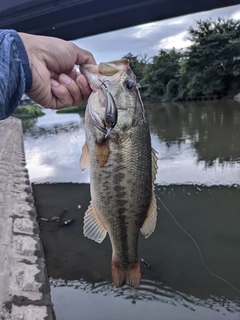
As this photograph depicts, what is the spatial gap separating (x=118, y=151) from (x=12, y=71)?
0.73 meters

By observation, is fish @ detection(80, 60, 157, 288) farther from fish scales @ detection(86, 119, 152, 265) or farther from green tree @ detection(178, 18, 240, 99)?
green tree @ detection(178, 18, 240, 99)

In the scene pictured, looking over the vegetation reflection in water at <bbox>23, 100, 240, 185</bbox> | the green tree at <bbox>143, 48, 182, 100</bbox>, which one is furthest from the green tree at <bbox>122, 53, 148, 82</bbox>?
the vegetation reflection in water at <bbox>23, 100, 240, 185</bbox>

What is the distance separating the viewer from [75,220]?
616 cm

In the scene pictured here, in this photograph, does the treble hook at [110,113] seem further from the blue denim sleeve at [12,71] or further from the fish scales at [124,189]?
the blue denim sleeve at [12,71]

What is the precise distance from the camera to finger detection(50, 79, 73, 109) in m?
2.04

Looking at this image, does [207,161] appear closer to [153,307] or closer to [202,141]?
[202,141]

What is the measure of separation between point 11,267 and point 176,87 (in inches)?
1587

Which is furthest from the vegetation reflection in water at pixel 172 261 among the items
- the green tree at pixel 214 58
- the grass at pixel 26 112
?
the grass at pixel 26 112

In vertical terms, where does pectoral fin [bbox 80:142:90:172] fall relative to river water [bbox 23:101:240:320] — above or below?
above

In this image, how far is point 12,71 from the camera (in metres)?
1.67

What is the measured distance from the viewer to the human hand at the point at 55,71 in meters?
1.86

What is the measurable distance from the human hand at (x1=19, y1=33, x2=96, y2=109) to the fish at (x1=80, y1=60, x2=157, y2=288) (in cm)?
8

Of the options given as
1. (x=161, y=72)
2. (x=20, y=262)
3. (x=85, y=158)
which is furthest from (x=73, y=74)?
(x=161, y=72)

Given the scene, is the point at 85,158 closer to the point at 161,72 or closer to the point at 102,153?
the point at 102,153
